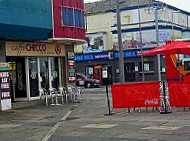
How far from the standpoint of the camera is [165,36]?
58156 millimetres

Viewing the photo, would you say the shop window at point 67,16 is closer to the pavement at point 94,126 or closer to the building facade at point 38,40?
the building facade at point 38,40

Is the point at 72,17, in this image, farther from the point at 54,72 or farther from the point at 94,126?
the point at 94,126

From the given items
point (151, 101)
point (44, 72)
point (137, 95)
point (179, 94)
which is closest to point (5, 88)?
point (44, 72)

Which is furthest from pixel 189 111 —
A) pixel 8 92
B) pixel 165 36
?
pixel 165 36

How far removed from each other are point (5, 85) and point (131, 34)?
40.1 meters

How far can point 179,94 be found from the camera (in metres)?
16.8

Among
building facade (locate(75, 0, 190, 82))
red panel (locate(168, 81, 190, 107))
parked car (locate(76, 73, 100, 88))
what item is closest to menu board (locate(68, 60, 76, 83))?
red panel (locate(168, 81, 190, 107))

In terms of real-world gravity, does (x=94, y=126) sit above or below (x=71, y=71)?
below

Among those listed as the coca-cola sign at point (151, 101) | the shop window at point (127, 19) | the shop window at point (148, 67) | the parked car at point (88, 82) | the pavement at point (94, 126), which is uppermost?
the shop window at point (127, 19)

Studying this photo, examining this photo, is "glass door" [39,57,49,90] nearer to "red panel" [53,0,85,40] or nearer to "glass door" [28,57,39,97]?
"glass door" [28,57,39,97]

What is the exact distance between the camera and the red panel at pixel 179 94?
1652 cm

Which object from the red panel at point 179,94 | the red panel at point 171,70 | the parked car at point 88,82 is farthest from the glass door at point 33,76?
the parked car at point 88,82

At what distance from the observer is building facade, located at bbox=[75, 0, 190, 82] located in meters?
56.9

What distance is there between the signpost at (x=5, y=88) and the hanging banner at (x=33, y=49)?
0.95 m
